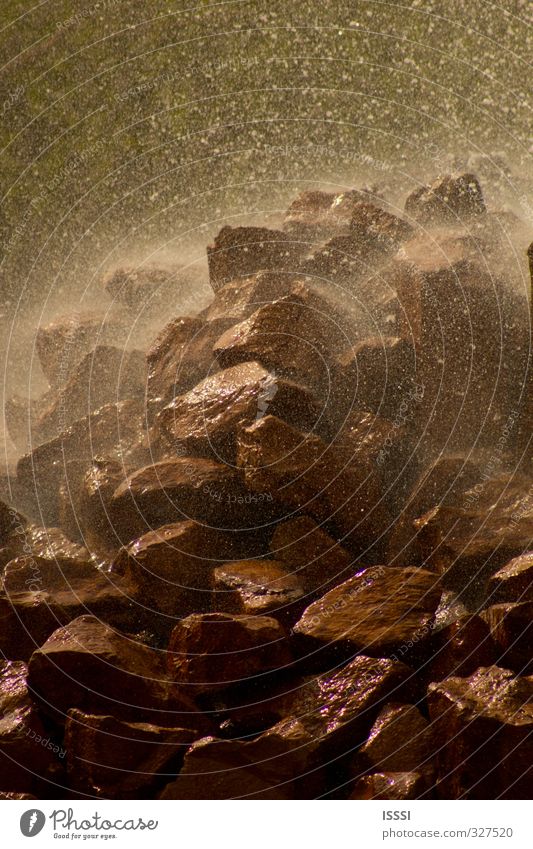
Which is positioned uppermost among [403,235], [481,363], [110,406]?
[403,235]

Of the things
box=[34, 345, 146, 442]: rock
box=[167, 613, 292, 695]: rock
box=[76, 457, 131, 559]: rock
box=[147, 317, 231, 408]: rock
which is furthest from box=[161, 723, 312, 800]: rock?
box=[34, 345, 146, 442]: rock

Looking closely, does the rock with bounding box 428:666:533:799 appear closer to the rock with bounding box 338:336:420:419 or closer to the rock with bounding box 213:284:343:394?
the rock with bounding box 338:336:420:419

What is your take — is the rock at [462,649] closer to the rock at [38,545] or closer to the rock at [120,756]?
the rock at [120,756]

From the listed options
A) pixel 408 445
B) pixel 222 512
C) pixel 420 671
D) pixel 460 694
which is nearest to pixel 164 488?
pixel 222 512

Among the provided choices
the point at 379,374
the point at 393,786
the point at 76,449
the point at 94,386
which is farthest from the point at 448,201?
the point at 393,786

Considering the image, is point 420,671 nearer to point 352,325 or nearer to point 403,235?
point 352,325

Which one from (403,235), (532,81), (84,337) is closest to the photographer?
(403,235)
